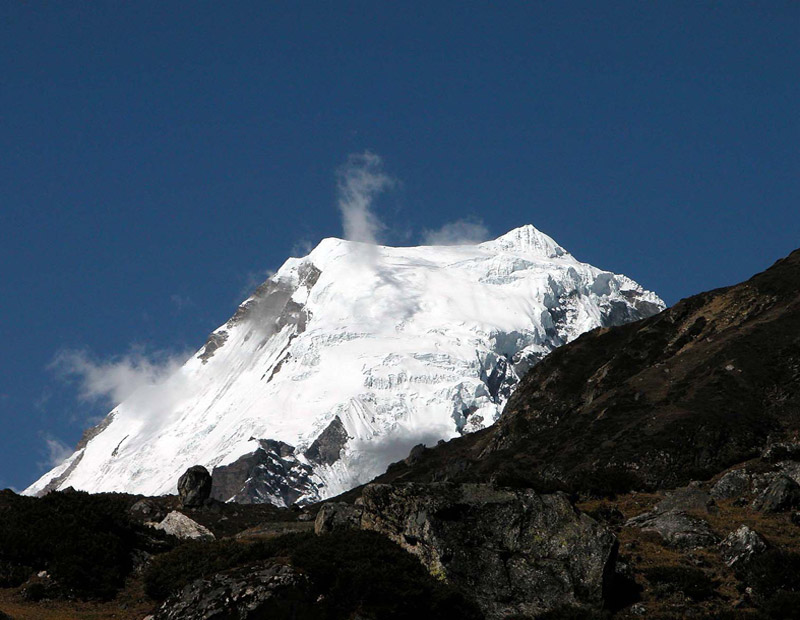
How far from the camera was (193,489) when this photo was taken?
6688cm

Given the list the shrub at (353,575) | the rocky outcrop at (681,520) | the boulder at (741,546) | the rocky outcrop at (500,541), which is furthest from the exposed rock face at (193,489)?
the boulder at (741,546)

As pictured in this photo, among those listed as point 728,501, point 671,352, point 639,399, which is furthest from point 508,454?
point 728,501

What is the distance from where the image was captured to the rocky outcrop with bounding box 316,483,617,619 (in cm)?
2631

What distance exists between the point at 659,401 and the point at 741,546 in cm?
5132

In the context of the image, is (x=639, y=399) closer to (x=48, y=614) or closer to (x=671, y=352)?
(x=671, y=352)

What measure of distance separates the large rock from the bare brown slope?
33.9ft

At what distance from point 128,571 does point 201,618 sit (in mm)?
7885

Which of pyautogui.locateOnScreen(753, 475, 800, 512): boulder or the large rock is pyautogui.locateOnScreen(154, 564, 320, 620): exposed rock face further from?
pyautogui.locateOnScreen(753, 475, 800, 512): boulder

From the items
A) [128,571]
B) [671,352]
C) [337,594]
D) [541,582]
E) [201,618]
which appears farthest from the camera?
[671,352]

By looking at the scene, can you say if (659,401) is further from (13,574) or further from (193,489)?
(13,574)

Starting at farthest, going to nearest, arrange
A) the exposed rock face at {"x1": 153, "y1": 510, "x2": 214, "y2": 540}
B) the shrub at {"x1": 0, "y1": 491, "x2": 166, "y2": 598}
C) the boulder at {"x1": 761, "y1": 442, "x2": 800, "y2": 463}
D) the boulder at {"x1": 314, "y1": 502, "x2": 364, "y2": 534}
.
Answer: the boulder at {"x1": 761, "y1": 442, "x2": 800, "y2": 463} → the exposed rock face at {"x1": 153, "y1": 510, "x2": 214, "y2": 540} → the boulder at {"x1": 314, "y1": 502, "x2": 364, "y2": 534} → the shrub at {"x1": 0, "y1": 491, "x2": 166, "y2": 598}

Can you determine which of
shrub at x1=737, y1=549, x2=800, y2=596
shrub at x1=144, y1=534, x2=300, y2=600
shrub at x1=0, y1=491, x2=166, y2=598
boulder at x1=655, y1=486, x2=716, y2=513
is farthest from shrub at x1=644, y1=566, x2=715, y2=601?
shrub at x1=0, y1=491, x2=166, y2=598

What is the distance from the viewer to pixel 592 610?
83.1 ft

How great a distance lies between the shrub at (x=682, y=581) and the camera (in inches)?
1059
